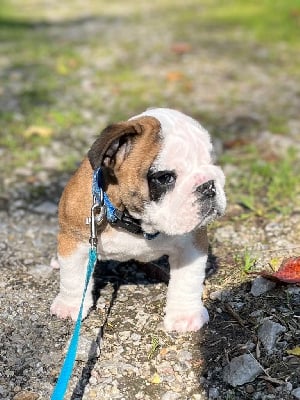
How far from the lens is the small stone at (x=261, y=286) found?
3.88m

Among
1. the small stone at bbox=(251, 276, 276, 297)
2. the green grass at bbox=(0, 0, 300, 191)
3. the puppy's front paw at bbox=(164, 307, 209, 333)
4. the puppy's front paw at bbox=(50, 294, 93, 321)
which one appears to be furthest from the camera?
the green grass at bbox=(0, 0, 300, 191)

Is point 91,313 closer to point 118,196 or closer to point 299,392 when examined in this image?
point 118,196

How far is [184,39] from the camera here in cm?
1112

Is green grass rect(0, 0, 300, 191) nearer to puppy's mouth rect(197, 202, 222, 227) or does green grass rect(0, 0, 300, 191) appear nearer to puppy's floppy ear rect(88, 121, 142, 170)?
puppy's mouth rect(197, 202, 222, 227)

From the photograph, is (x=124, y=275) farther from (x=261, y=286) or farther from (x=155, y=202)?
(x=155, y=202)

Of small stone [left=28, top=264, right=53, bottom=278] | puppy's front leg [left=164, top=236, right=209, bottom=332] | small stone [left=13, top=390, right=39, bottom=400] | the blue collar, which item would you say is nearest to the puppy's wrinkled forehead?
the blue collar

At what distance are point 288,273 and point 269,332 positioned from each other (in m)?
0.53

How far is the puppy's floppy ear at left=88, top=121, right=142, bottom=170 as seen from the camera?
10.3ft

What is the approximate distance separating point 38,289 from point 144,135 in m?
1.41

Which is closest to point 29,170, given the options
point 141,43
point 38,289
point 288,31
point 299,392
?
point 38,289

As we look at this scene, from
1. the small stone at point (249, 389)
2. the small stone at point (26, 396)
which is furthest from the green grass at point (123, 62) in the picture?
Answer: the small stone at point (26, 396)

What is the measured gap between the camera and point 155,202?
3.20 meters

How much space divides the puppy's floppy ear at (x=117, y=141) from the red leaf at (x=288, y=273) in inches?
47.6

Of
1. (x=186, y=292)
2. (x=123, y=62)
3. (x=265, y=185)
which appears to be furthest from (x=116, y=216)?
(x=123, y=62)
